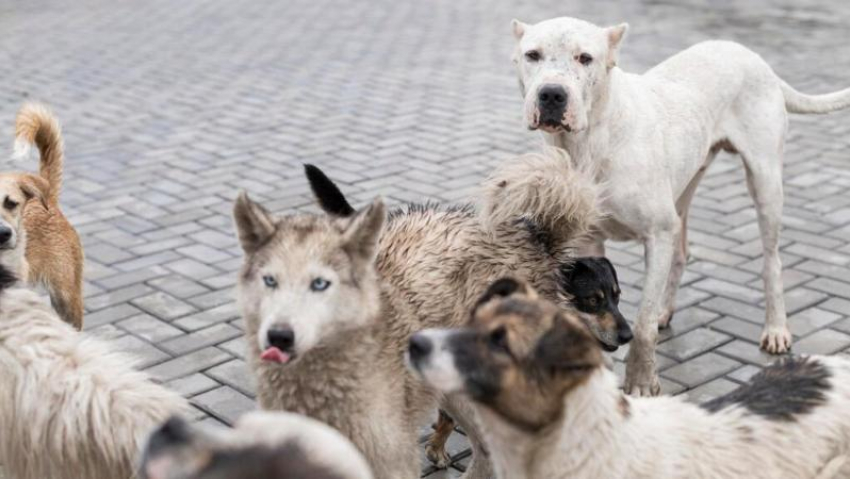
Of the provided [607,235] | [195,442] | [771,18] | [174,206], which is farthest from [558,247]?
[771,18]

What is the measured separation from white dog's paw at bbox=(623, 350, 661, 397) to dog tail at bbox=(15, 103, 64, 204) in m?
3.61

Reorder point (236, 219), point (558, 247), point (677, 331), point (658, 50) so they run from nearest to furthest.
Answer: point (236, 219) < point (558, 247) < point (677, 331) < point (658, 50)

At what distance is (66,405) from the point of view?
3611 millimetres

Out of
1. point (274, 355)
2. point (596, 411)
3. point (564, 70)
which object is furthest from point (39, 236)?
point (596, 411)

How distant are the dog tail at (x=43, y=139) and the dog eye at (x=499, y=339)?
3788 millimetres

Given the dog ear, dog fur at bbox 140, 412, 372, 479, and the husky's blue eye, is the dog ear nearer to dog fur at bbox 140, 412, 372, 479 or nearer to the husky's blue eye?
the husky's blue eye

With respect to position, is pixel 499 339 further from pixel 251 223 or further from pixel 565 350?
pixel 251 223

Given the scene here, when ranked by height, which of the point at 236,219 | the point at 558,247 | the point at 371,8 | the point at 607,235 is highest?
the point at 236,219

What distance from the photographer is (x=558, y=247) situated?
487cm

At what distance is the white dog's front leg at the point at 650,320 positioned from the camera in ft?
18.2

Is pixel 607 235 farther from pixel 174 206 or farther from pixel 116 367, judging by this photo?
pixel 174 206

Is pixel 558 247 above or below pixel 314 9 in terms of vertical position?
above

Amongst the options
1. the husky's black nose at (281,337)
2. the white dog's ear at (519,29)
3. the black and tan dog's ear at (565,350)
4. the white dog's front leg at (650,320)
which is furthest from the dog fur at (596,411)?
the white dog's ear at (519,29)

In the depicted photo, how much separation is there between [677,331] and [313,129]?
5.62m
